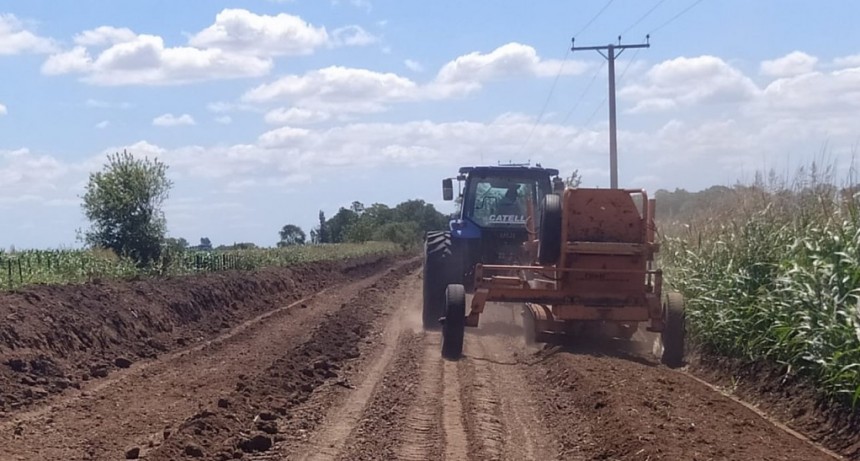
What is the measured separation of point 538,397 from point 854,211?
3.78 meters

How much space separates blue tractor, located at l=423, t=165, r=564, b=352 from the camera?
17266mm

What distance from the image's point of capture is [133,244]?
27.4 meters

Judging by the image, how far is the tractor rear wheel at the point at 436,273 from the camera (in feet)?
56.3

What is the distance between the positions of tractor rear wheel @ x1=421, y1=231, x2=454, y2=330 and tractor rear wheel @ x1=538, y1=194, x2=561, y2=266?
2.98 metres

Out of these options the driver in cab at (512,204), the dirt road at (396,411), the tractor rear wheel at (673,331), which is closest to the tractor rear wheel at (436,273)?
the driver in cab at (512,204)

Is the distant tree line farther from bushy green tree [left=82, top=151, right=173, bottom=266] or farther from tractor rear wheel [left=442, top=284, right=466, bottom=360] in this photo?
tractor rear wheel [left=442, top=284, right=466, bottom=360]

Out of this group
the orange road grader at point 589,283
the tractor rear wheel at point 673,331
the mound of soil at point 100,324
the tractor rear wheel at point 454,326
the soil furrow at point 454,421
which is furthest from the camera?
the tractor rear wheel at point 454,326

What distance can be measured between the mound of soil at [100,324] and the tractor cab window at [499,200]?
5351 millimetres

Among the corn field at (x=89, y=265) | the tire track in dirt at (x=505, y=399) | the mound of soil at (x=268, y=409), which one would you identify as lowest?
the tire track in dirt at (x=505, y=399)

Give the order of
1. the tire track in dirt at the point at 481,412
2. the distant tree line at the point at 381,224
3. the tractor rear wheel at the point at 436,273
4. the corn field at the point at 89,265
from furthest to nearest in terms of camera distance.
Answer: the distant tree line at the point at 381,224 → the corn field at the point at 89,265 → the tractor rear wheel at the point at 436,273 → the tire track in dirt at the point at 481,412

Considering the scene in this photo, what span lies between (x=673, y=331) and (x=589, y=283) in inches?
52.0

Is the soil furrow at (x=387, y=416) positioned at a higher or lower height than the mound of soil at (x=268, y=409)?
lower

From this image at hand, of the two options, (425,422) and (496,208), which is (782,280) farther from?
(496,208)

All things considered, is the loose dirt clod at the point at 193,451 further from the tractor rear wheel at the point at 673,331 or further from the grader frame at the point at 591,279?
the tractor rear wheel at the point at 673,331
